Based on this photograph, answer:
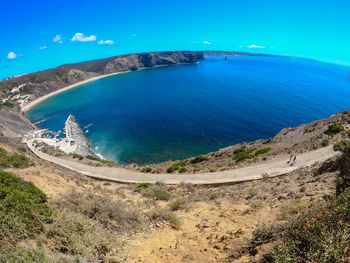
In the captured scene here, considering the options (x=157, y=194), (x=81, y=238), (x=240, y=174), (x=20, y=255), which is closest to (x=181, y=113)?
(x=240, y=174)

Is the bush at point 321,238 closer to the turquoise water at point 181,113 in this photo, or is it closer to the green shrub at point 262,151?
the green shrub at point 262,151

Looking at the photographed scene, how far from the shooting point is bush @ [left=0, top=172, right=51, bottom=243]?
8445 mm

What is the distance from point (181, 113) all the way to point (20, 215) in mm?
87328

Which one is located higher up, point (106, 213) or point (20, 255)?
point (20, 255)

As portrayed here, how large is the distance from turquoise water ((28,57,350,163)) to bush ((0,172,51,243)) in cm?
4525

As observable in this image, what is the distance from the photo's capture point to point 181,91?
139250mm

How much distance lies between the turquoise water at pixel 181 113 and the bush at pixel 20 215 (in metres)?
45.3

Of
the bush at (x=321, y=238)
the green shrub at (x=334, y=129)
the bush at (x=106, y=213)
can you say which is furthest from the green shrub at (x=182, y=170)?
the bush at (x=321, y=238)

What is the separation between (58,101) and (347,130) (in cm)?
12771

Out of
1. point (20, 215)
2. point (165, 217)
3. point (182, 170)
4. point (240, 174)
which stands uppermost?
point (20, 215)

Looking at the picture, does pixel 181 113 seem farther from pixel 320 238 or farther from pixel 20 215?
pixel 320 238

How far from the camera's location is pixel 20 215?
9.37 meters

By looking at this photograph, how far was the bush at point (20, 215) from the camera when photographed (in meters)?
8.45

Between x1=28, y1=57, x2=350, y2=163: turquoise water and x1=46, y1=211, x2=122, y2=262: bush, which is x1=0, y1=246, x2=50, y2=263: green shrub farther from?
x1=28, y1=57, x2=350, y2=163: turquoise water
